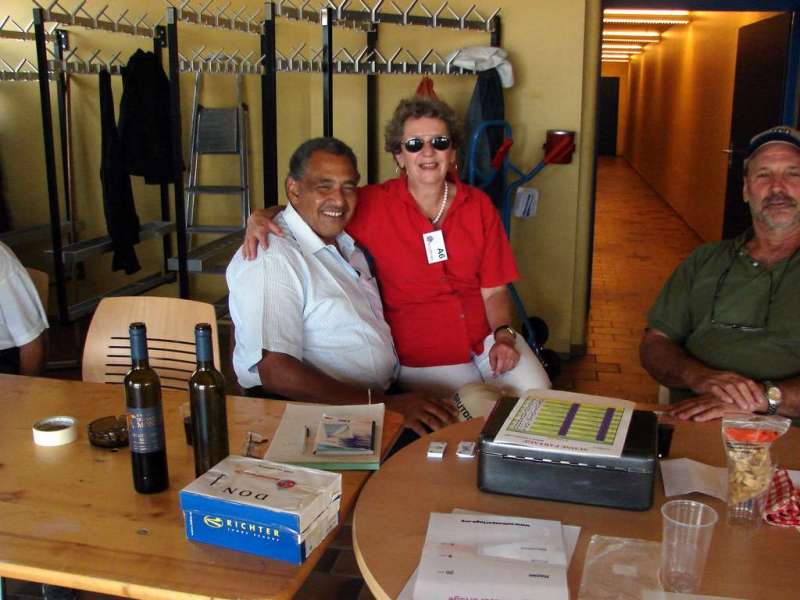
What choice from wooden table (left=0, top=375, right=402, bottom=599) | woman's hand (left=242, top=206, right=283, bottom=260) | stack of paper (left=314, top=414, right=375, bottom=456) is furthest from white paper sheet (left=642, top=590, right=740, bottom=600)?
woman's hand (left=242, top=206, right=283, bottom=260)

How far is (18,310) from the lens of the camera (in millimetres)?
2473

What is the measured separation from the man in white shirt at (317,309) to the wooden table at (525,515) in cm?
58

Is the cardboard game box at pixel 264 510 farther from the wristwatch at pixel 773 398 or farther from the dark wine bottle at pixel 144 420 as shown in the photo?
the wristwatch at pixel 773 398

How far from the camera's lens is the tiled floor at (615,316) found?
7.66 ft

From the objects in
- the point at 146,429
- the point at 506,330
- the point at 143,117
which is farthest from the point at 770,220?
the point at 143,117

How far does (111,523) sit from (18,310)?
4.56ft

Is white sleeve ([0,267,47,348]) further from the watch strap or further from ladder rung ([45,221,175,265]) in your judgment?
ladder rung ([45,221,175,265])

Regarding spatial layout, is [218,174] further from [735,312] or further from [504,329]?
[735,312]

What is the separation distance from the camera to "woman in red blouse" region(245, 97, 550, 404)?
2.71 m

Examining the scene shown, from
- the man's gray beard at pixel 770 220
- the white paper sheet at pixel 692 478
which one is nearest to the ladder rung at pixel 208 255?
the man's gray beard at pixel 770 220

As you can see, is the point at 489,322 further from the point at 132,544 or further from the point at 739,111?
the point at 739,111

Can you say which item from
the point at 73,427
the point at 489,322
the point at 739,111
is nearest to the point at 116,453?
the point at 73,427

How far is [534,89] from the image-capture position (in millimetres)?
4605

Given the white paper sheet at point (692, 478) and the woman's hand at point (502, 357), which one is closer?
the white paper sheet at point (692, 478)
